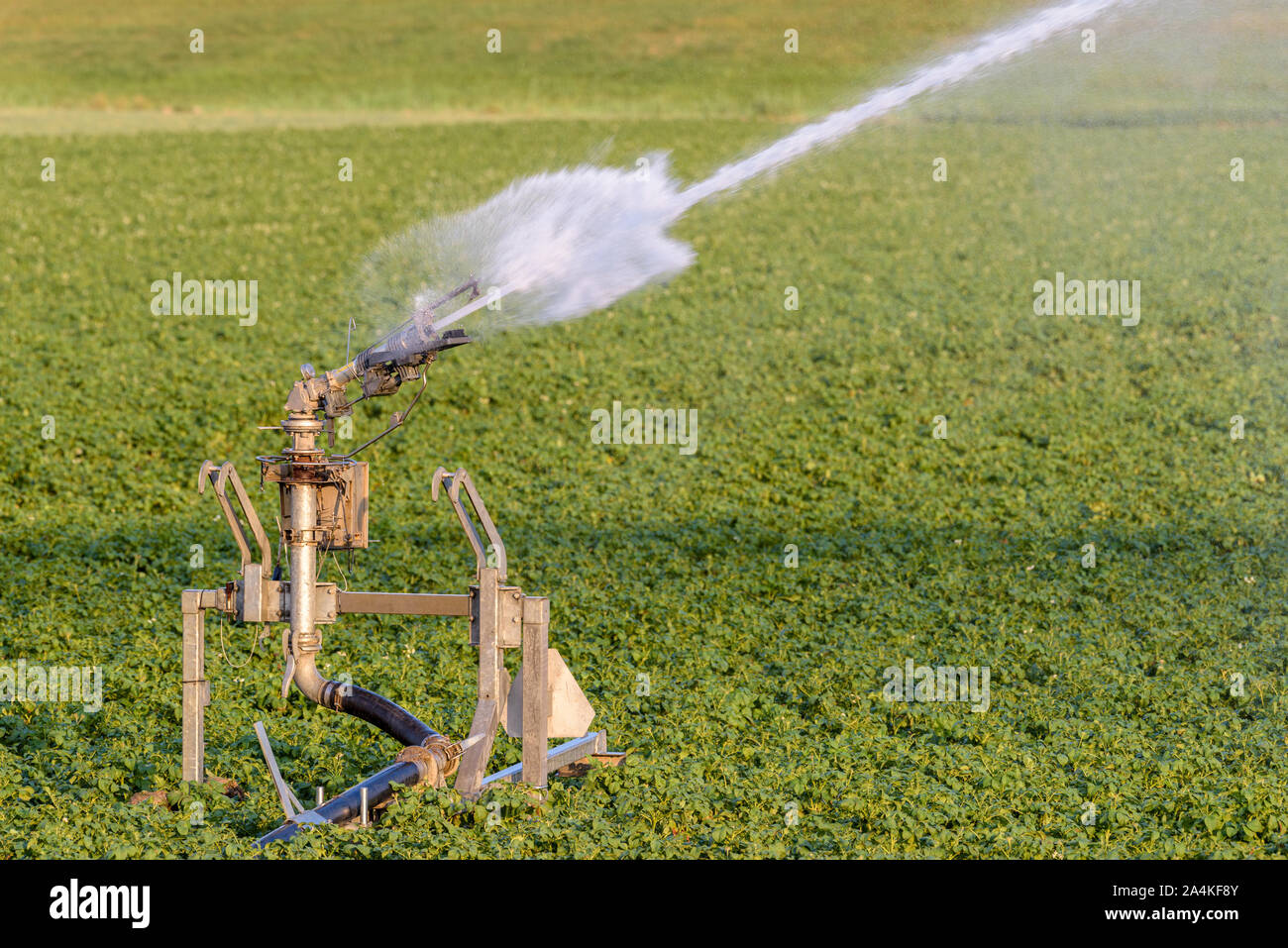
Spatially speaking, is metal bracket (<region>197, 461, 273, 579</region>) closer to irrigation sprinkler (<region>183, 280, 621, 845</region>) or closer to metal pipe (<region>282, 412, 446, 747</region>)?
irrigation sprinkler (<region>183, 280, 621, 845</region>)

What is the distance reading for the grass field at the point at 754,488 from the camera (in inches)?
349

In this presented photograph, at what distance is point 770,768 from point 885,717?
1654mm

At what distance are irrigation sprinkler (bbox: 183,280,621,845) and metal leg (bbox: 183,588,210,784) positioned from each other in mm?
12

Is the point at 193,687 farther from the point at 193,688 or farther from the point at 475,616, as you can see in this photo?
the point at 475,616

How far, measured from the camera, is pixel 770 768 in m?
9.27

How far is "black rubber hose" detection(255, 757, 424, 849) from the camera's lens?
7.82 meters

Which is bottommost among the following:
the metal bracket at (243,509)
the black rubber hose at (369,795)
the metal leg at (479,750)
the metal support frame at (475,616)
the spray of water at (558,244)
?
the black rubber hose at (369,795)

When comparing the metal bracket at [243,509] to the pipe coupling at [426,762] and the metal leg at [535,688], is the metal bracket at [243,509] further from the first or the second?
the metal leg at [535,688]

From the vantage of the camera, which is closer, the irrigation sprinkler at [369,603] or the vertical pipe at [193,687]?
the irrigation sprinkler at [369,603]

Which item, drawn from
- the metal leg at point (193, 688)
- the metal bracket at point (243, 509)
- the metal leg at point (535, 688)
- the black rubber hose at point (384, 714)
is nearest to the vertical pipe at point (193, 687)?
the metal leg at point (193, 688)

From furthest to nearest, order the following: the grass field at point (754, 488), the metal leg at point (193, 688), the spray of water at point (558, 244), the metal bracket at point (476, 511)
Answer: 1. the grass field at point (754, 488)
2. the metal leg at point (193, 688)
3. the spray of water at point (558, 244)
4. the metal bracket at point (476, 511)

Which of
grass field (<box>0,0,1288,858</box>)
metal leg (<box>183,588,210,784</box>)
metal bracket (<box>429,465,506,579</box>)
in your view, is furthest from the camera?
grass field (<box>0,0,1288,858</box>)

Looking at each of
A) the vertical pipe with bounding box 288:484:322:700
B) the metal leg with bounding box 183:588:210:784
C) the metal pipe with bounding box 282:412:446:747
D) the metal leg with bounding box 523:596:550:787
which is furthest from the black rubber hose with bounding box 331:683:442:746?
the metal leg with bounding box 183:588:210:784

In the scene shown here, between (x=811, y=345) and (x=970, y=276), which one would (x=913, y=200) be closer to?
(x=970, y=276)
